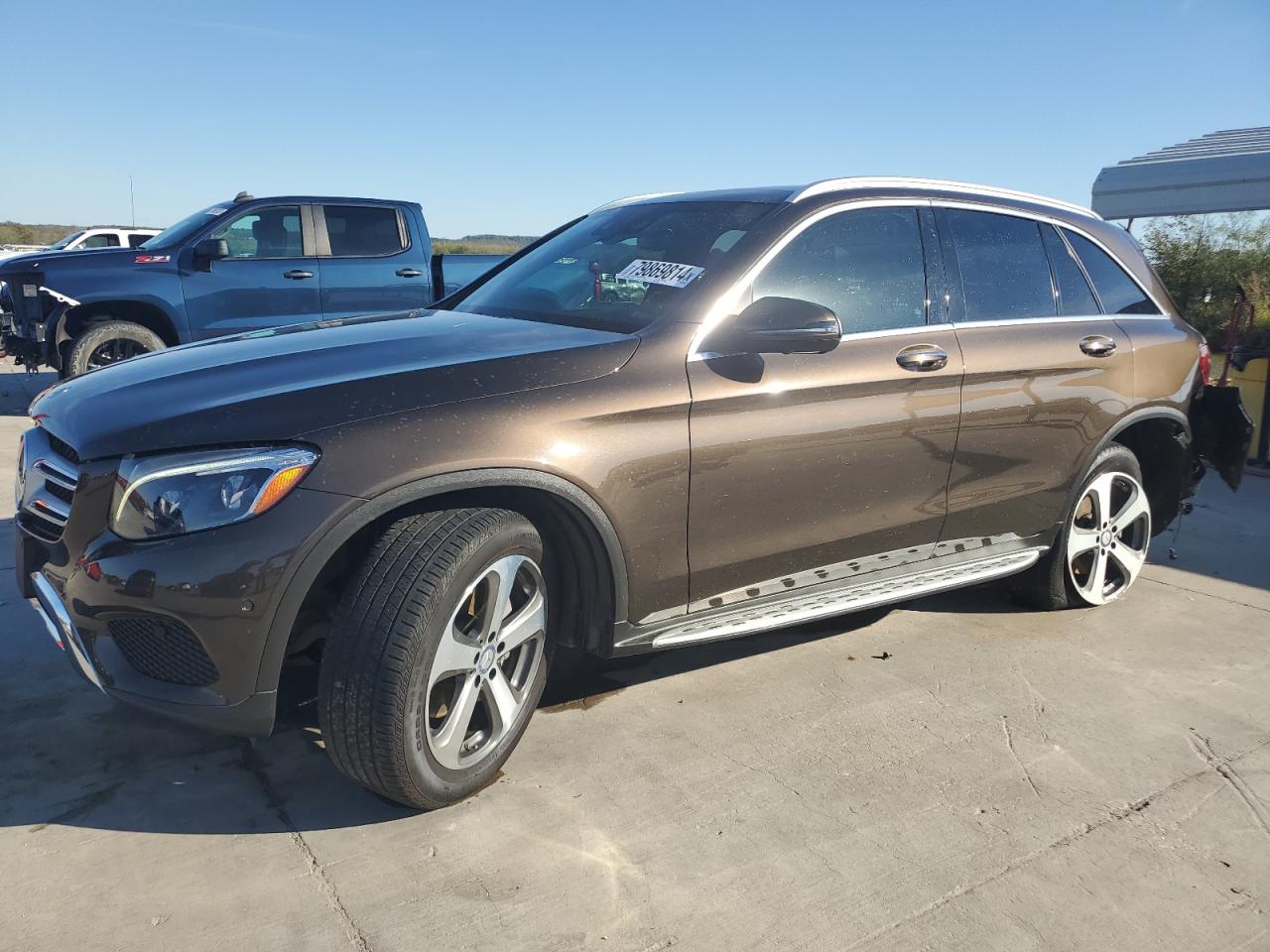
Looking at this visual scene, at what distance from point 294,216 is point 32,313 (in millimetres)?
2309

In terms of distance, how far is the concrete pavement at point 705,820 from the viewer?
2.32 m

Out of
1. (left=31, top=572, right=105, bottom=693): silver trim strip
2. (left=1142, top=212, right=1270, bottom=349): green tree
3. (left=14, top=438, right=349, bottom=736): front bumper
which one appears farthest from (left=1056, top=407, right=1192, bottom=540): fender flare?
(left=1142, top=212, right=1270, bottom=349): green tree

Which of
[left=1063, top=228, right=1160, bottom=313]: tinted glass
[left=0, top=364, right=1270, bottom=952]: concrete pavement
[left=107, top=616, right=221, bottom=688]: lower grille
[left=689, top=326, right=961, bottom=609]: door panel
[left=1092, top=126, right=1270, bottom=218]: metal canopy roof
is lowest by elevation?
[left=0, top=364, right=1270, bottom=952]: concrete pavement

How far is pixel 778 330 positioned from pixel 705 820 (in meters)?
1.42

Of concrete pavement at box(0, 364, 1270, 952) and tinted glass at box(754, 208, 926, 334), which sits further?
tinted glass at box(754, 208, 926, 334)

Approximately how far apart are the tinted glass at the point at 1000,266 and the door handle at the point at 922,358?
29 centimetres

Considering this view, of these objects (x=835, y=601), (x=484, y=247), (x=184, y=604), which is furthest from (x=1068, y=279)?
(x=484, y=247)

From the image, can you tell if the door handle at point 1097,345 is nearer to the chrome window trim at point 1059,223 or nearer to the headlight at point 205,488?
the chrome window trim at point 1059,223

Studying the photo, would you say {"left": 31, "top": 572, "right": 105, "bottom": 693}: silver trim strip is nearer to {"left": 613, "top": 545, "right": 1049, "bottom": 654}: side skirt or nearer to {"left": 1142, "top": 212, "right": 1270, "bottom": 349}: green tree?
{"left": 613, "top": 545, "right": 1049, "bottom": 654}: side skirt

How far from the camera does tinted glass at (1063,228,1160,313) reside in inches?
170

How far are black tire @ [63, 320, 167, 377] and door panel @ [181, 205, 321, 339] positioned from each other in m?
0.39

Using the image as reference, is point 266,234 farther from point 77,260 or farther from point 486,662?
point 486,662

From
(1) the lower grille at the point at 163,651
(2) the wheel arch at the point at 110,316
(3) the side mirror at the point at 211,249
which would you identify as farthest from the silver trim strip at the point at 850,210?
(2) the wheel arch at the point at 110,316

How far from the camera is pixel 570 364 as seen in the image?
2.81 metres
